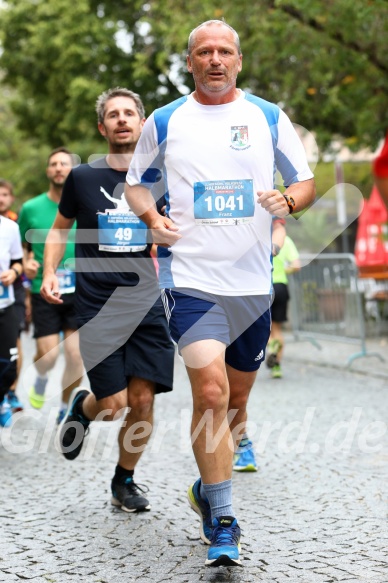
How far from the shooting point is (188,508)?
577 cm

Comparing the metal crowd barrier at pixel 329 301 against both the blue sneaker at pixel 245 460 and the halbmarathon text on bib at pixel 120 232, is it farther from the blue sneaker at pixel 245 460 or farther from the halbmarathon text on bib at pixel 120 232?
the halbmarathon text on bib at pixel 120 232

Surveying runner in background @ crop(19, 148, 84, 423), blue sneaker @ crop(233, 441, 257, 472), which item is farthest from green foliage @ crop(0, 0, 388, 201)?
blue sneaker @ crop(233, 441, 257, 472)

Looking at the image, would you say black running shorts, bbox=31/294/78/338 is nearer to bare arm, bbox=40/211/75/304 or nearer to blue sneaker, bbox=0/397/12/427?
blue sneaker, bbox=0/397/12/427

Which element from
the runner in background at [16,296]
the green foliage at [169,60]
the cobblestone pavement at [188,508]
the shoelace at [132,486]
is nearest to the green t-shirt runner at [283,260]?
the cobblestone pavement at [188,508]

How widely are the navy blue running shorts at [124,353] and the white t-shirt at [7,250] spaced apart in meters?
1.83

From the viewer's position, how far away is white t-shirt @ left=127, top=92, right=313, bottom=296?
4668 mm

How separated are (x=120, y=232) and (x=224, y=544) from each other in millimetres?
2112

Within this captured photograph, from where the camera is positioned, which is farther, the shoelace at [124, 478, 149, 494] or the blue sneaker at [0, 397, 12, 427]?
the blue sneaker at [0, 397, 12, 427]

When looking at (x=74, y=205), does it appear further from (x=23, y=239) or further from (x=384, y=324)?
(x=384, y=324)

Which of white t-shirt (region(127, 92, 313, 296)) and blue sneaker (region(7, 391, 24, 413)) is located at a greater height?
white t-shirt (region(127, 92, 313, 296))

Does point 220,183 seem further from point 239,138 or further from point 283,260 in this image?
point 283,260

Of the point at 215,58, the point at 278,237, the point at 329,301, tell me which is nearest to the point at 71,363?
the point at 278,237

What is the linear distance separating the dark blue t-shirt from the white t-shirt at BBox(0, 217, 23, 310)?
5.49ft

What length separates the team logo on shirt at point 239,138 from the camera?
4.68 metres
